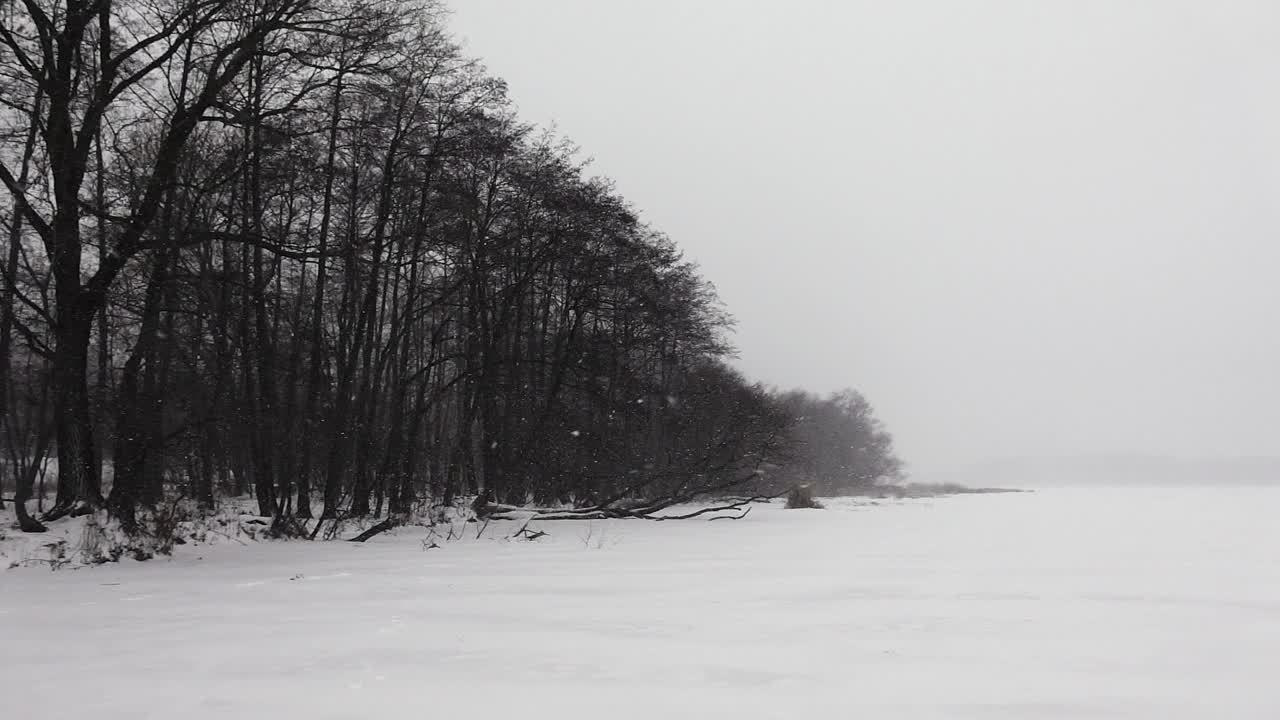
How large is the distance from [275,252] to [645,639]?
9.51 metres

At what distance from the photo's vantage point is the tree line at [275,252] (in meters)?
10.3

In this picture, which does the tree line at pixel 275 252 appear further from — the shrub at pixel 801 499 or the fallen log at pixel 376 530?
the shrub at pixel 801 499

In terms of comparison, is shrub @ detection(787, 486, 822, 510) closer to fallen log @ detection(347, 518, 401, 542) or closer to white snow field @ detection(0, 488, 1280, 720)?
fallen log @ detection(347, 518, 401, 542)

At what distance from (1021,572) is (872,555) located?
208 centimetres

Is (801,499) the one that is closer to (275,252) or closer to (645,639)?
(275,252)

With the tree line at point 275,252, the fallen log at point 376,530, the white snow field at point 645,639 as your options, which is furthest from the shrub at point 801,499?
the white snow field at point 645,639

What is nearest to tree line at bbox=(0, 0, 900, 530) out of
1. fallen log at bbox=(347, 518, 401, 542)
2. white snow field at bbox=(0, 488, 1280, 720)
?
fallen log at bbox=(347, 518, 401, 542)

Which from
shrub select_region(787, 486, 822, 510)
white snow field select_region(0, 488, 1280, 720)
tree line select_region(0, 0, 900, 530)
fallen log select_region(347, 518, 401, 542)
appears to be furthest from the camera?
shrub select_region(787, 486, 822, 510)

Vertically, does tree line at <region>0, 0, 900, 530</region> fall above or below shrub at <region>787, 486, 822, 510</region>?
above

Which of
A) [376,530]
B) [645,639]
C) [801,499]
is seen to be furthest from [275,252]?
[801,499]

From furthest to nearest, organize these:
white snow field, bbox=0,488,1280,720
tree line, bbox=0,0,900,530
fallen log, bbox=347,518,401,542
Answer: fallen log, bbox=347,518,401,542
tree line, bbox=0,0,900,530
white snow field, bbox=0,488,1280,720

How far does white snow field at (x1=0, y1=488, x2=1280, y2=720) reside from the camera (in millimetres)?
3193

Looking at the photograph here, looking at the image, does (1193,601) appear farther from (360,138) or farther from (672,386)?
(672,386)

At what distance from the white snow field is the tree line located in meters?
3.44
